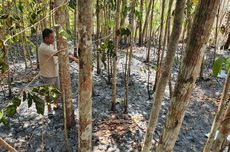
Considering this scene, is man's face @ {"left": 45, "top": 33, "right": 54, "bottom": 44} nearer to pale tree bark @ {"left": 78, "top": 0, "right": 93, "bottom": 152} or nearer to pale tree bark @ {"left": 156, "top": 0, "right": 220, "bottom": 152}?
pale tree bark @ {"left": 78, "top": 0, "right": 93, "bottom": 152}

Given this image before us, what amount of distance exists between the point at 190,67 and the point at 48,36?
3539mm

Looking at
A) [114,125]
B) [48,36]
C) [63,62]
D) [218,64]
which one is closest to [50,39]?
[48,36]

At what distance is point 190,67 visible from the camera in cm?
152

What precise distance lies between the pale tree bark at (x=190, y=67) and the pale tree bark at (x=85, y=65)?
2.01 ft

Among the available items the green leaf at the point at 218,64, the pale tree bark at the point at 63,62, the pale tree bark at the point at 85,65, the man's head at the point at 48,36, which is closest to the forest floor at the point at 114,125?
the pale tree bark at the point at 63,62

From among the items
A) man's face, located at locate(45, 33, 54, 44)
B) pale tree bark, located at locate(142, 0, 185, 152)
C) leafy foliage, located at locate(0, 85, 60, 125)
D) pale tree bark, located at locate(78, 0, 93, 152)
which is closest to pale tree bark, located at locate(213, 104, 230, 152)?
pale tree bark, located at locate(142, 0, 185, 152)

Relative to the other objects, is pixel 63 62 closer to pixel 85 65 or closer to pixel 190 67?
pixel 85 65

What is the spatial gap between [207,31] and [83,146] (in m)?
1.42

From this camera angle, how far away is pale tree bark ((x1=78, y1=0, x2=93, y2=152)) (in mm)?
1842

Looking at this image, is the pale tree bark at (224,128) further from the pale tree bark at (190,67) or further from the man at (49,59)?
the man at (49,59)

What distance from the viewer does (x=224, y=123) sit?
7.44 feet

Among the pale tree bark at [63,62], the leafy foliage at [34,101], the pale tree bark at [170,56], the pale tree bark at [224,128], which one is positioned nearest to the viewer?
the leafy foliage at [34,101]

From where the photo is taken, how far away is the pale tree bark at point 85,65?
184cm

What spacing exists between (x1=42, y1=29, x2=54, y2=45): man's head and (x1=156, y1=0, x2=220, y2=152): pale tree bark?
10.9 feet
